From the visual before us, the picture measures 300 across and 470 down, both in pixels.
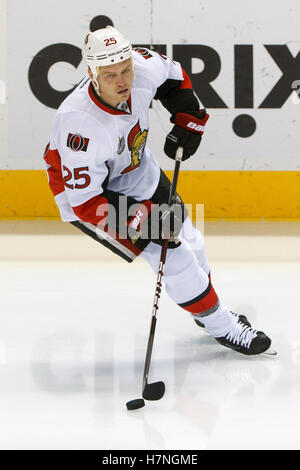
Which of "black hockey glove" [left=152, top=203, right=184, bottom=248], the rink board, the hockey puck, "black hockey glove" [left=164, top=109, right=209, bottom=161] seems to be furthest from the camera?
the rink board

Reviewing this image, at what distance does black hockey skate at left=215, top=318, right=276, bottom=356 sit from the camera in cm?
277

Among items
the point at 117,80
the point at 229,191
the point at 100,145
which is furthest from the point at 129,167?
the point at 229,191

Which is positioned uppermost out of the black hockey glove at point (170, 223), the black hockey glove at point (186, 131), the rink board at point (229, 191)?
the black hockey glove at point (186, 131)

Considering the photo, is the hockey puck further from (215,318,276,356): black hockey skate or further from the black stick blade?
(215,318,276,356): black hockey skate

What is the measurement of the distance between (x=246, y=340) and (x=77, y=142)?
92 cm

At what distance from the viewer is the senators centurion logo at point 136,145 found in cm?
256

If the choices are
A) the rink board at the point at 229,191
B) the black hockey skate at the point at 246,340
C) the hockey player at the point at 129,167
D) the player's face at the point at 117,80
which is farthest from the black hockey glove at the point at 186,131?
the rink board at the point at 229,191

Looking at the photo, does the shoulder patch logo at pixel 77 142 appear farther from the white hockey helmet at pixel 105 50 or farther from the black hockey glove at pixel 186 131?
the black hockey glove at pixel 186 131

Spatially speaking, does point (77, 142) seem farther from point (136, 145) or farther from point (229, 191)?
point (229, 191)

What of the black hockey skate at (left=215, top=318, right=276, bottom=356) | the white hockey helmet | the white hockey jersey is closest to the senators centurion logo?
the white hockey jersey

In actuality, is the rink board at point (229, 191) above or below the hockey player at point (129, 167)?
below

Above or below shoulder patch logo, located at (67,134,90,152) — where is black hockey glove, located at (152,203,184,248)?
below

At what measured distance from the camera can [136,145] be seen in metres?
2.61
